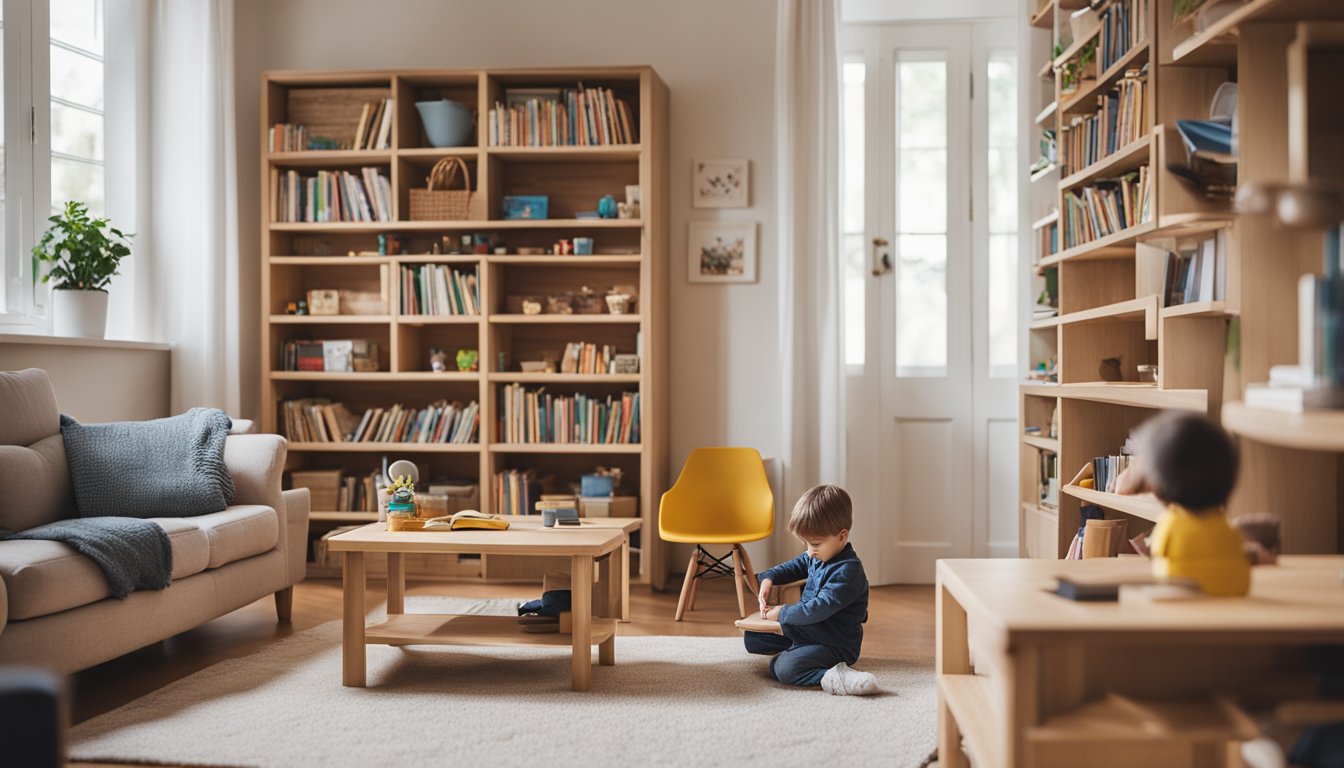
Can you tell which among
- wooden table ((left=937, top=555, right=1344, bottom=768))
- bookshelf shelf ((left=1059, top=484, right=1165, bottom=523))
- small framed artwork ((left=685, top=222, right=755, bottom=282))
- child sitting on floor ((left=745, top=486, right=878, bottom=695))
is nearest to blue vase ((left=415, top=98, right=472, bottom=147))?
small framed artwork ((left=685, top=222, right=755, bottom=282))

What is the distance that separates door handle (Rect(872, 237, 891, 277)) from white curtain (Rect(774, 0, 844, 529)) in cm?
32

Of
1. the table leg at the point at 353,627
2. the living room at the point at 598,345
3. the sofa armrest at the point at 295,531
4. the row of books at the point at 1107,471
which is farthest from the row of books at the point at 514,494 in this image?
the row of books at the point at 1107,471

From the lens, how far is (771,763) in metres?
2.57

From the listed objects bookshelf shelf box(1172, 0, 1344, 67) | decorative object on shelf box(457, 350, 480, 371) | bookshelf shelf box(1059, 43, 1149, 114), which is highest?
bookshelf shelf box(1059, 43, 1149, 114)

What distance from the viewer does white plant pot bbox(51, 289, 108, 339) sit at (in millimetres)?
4348

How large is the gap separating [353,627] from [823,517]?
55.5 inches

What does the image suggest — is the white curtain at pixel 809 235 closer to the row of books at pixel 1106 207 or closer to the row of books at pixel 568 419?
the row of books at pixel 568 419

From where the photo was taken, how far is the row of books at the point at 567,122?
492cm

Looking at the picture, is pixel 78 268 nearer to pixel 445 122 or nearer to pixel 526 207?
pixel 445 122

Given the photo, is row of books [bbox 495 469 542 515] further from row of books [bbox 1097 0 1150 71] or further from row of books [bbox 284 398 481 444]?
row of books [bbox 1097 0 1150 71]

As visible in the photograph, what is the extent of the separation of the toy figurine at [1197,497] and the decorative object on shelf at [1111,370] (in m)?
2.43

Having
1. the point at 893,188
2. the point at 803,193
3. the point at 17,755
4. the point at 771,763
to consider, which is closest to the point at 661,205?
the point at 803,193

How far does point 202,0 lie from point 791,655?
393 cm

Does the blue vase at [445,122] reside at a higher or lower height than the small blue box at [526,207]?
higher
